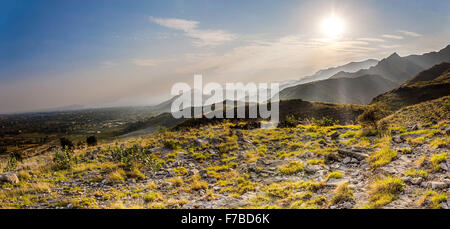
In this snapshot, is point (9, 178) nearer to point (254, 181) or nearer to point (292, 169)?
point (254, 181)

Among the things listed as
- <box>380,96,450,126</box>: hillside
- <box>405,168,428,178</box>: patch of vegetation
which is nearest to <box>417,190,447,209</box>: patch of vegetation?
<box>405,168,428,178</box>: patch of vegetation

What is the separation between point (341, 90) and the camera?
558 feet

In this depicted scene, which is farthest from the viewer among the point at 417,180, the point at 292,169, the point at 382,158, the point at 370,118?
the point at 370,118

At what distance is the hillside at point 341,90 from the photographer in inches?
6127

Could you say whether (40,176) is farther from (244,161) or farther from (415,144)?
(415,144)

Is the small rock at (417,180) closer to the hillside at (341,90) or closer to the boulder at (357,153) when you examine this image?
the boulder at (357,153)

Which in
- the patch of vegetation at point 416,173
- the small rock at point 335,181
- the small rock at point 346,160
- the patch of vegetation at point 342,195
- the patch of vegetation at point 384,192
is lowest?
the small rock at point 335,181

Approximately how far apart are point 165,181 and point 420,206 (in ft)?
26.7

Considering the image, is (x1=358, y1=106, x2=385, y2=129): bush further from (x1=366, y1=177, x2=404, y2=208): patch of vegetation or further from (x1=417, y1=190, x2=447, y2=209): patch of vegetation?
(x1=417, y1=190, x2=447, y2=209): patch of vegetation

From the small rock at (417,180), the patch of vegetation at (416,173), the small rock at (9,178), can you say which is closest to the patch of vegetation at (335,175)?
the patch of vegetation at (416,173)

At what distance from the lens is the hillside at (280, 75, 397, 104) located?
156 m

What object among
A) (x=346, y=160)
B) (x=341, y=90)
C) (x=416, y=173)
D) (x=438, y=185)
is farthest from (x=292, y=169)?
(x=341, y=90)

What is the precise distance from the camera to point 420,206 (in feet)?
13.0
